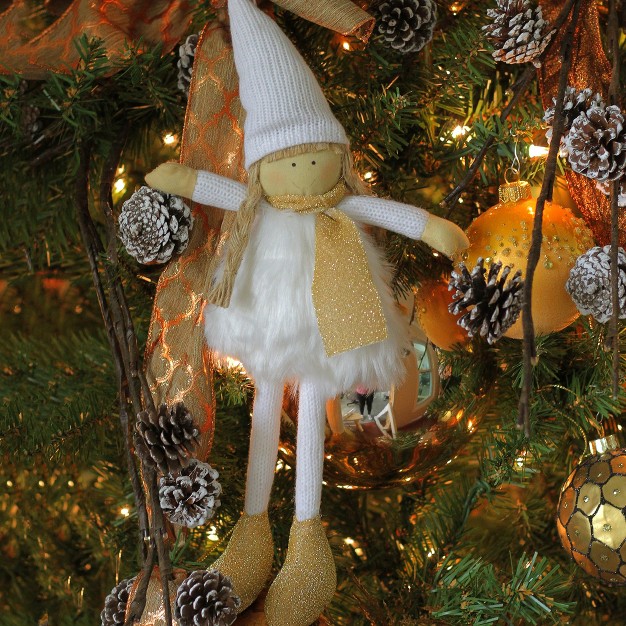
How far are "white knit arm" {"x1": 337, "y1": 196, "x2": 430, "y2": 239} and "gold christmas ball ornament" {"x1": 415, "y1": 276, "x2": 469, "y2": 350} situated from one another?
0.28 ft

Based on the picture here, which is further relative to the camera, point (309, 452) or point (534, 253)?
point (309, 452)

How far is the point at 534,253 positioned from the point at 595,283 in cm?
10

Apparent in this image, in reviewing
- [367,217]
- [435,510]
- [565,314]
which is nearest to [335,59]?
[367,217]

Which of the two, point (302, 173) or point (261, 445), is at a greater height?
→ point (302, 173)

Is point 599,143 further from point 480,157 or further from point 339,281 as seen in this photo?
point 339,281

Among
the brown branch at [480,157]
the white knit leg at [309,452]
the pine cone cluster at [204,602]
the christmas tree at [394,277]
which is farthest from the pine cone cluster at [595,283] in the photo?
the pine cone cluster at [204,602]

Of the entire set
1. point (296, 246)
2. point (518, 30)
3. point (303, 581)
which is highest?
point (518, 30)

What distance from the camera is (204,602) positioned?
1.72 feet

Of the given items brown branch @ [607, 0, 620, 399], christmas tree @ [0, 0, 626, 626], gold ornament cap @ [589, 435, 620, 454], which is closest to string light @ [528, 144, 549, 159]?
christmas tree @ [0, 0, 626, 626]

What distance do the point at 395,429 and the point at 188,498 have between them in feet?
0.58

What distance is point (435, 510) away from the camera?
0.77 metres

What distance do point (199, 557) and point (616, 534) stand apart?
1.26 feet

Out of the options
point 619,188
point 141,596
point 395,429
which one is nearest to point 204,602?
point 141,596

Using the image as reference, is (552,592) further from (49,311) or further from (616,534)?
(49,311)
